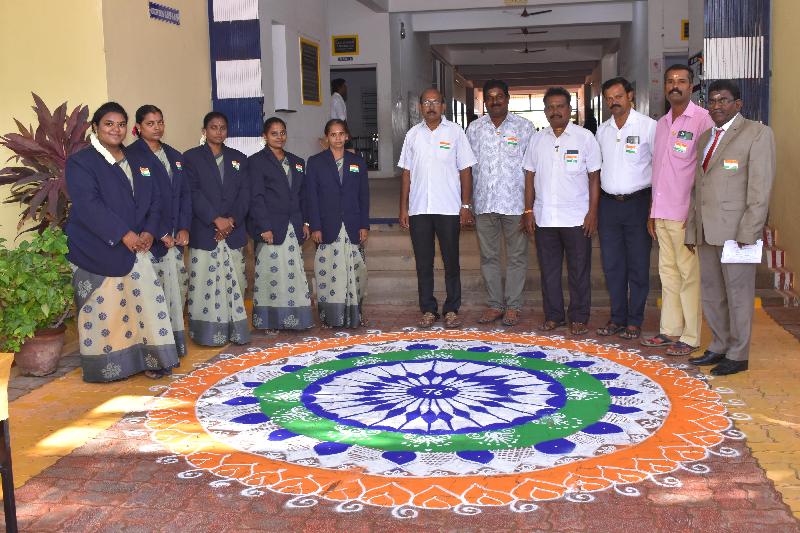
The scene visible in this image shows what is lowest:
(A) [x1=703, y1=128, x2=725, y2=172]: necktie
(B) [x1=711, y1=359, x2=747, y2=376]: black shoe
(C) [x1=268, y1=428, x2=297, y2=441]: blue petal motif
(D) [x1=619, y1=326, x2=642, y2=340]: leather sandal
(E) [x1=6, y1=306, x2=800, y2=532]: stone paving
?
(E) [x1=6, y1=306, x2=800, y2=532]: stone paving

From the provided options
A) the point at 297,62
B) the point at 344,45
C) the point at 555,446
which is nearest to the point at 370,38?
the point at 344,45

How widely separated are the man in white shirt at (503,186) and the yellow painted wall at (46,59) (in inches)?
109

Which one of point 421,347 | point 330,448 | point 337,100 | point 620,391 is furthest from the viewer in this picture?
point 337,100

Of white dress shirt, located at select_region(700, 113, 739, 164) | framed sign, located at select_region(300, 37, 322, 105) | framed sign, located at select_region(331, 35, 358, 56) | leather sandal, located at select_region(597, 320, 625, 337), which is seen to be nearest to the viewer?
white dress shirt, located at select_region(700, 113, 739, 164)

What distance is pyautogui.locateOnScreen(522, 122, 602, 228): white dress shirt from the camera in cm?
561

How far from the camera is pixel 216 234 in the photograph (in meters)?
5.68

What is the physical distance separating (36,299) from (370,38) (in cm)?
977

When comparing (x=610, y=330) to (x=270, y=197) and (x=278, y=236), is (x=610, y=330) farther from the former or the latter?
(x=270, y=197)

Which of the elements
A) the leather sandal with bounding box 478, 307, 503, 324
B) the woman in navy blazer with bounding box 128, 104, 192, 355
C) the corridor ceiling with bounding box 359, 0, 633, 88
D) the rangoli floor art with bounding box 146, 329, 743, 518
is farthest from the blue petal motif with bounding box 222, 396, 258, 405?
the corridor ceiling with bounding box 359, 0, 633, 88

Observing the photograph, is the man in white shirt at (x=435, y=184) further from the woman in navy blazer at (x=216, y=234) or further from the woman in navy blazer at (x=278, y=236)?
the woman in navy blazer at (x=216, y=234)

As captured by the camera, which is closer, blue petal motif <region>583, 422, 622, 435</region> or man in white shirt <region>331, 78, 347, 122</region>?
blue petal motif <region>583, 422, 622, 435</region>

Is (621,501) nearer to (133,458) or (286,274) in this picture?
(133,458)

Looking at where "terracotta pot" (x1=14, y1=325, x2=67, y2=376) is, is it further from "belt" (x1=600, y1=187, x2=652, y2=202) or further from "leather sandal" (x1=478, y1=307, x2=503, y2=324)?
"belt" (x1=600, y1=187, x2=652, y2=202)

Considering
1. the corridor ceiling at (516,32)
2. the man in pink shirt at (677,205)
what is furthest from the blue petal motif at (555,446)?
the corridor ceiling at (516,32)
